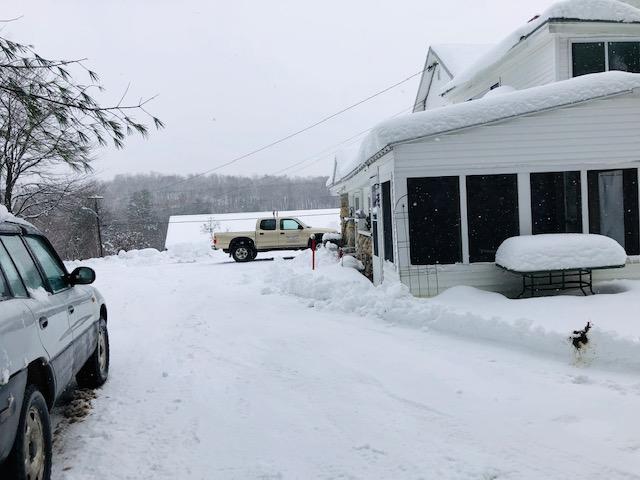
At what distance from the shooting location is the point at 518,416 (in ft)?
15.1

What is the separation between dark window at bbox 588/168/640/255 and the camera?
9867 millimetres

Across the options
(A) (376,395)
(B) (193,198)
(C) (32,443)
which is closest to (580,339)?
(A) (376,395)

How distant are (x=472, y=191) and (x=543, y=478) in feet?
22.3

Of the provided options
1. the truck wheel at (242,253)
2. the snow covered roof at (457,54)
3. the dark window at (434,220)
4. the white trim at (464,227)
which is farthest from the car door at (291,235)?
the white trim at (464,227)

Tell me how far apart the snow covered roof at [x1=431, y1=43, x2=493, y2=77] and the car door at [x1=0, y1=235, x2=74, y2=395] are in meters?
17.2

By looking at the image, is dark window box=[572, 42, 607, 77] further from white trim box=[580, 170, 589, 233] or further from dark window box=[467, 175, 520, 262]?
dark window box=[467, 175, 520, 262]

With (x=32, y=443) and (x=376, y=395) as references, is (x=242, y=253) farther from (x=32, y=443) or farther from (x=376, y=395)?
(x=32, y=443)

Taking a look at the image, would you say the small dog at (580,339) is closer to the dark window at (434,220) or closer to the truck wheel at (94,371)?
the dark window at (434,220)

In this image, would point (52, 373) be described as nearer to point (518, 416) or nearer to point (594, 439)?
point (518, 416)

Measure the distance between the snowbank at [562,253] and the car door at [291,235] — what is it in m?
→ 15.3

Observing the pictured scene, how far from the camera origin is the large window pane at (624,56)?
1344 centimetres

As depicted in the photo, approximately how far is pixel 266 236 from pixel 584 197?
1567 centimetres

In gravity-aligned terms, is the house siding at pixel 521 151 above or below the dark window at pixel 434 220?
above

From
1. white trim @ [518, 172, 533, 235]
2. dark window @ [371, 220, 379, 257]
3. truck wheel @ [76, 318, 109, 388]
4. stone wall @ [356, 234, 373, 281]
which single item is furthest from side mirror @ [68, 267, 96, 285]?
stone wall @ [356, 234, 373, 281]
